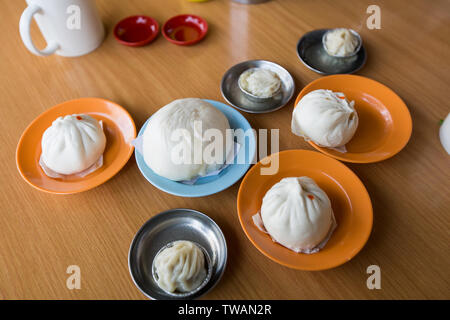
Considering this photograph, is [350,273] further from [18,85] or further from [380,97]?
[18,85]

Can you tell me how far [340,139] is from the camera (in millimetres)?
844

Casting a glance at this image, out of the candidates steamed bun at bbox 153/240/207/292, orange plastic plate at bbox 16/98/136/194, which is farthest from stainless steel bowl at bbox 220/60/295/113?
steamed bun at bbox 153/240/207/292

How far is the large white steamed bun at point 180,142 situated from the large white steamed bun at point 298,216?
0.64 feet

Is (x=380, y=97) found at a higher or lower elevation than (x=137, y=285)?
higher

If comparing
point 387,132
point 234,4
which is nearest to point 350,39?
point 387,132

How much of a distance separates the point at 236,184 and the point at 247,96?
1.03 ft

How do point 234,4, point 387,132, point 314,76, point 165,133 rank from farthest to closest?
point 234,4 < point 314,76 < point 387,132 < point 165,133

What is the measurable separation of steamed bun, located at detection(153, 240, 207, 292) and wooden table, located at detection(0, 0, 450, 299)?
7 centimetres

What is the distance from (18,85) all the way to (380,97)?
48.9 inches

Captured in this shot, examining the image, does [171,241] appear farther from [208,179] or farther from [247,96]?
[247,96]

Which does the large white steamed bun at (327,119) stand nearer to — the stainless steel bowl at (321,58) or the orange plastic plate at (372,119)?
the orange plastic plate at (372,119)

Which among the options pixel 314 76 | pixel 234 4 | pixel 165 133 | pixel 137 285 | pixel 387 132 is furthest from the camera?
pixel 234 4
